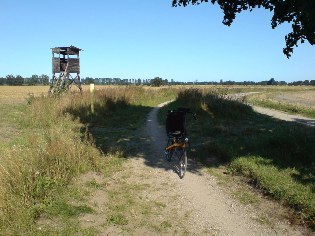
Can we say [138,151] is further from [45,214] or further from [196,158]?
[45,214]

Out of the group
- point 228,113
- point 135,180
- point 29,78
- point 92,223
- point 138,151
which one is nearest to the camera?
point 92,223

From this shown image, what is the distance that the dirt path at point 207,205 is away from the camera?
589 cm

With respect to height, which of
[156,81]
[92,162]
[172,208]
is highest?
[156,81]

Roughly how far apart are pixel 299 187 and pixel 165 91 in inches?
1377

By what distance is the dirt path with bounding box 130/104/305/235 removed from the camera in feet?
19.3

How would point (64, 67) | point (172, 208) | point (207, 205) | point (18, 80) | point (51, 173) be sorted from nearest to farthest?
point (172, 208) → point (207, 205) → point (51, 173) → point (64, 67) → point (18, 80)

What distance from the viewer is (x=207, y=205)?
6891mm

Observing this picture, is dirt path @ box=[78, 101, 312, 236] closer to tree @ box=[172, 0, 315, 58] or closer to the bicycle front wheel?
the bicycle front wheel

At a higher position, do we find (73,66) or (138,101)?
(73,66)

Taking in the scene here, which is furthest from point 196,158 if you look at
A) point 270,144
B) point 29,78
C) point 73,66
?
point 29,78

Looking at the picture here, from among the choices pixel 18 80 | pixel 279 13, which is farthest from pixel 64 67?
pixel 18 80

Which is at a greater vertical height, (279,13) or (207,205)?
(279,13)

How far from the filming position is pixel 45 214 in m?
5.98

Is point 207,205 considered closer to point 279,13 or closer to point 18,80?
point 279,13
